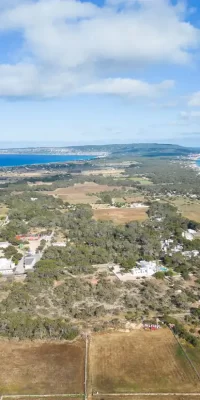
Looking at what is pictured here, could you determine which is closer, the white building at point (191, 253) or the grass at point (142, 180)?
the white building at point (191, 253)

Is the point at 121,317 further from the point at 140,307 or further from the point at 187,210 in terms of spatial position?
the point at 187,210

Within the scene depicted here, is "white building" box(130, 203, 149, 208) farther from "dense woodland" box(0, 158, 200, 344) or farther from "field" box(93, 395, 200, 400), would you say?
"field" box(93, 395, 200, 400)

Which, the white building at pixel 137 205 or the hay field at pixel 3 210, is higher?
the white building at pixel 137 205

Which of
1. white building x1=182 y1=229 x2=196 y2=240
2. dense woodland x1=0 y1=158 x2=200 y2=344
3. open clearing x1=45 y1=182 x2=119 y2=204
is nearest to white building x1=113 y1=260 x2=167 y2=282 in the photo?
dense woodland x1=0 y1=158 x2=200 y2=344

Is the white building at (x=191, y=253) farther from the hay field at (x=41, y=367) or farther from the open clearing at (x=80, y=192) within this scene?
the open clearing at (x=80, y=192)

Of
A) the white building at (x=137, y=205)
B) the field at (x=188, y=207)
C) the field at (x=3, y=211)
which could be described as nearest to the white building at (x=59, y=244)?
the field at (x=3, y=211)

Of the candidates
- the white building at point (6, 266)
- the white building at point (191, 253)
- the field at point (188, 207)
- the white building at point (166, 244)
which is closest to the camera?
the white building at point (6, 266)
